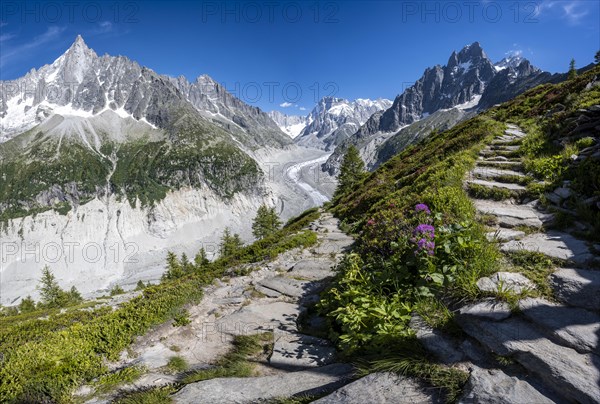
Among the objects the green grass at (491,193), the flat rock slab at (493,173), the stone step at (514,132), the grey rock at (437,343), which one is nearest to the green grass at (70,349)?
the grey rock at (437,343)

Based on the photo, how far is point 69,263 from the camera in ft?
502

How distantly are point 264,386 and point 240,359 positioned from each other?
57.4 inches

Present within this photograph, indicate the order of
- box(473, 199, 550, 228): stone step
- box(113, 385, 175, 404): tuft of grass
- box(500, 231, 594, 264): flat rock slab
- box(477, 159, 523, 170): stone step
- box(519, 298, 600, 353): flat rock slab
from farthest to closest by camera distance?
box(477, 159, 523, 170): stone step
box(473, 199, 550, 228): stone step
box(500, 231, 594, 264): flat rock slab
box(113, 385, 175, 404): tuft of grass
box(519, 298, 600, 353): flat rock slab

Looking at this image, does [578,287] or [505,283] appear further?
[505,283]

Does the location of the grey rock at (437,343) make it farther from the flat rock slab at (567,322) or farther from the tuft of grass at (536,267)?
the tuft of grass at (536,267)

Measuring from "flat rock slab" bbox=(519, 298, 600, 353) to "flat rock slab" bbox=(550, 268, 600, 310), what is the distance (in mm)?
163

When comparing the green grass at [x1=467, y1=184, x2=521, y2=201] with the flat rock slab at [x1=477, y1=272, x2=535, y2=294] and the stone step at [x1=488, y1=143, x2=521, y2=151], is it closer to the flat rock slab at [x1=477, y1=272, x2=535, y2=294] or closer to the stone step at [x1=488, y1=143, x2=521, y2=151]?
the flat rock slab at [x1=477, y1=272, x2=535, y2=294]

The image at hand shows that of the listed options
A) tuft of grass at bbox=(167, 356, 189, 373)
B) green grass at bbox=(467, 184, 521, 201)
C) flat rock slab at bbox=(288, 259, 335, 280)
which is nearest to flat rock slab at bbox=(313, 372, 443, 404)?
tuft of grass at bbox=(167, 356, 189, 373)

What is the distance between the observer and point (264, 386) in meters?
5.09

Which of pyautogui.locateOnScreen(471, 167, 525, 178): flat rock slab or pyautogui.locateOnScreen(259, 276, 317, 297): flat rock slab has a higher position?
pyautogui.locateOnScreen(471, 167, 525, 178): flat rock slab

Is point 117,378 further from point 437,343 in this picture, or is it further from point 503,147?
point 503,147

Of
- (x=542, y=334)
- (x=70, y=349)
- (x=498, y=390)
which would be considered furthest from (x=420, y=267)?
(x=70, y=349)

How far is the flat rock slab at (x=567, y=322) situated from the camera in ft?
12.4

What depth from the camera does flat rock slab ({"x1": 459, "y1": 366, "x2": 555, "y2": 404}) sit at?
3.42m
